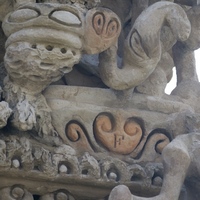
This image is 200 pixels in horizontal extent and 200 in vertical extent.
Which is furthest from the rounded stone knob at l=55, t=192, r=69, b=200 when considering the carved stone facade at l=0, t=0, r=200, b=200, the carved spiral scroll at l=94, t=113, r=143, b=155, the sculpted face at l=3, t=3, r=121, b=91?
the sculpted face at l=3, t=3, r=121, b=91

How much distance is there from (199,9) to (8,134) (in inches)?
36.6

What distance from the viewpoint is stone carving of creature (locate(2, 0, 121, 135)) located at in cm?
339

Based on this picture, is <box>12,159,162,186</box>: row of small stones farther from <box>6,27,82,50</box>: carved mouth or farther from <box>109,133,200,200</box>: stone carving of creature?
<box>6,27,82,50</box>: carved mouth

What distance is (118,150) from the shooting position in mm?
3551

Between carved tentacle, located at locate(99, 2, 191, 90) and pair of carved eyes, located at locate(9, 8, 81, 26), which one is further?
carved tentacle, located at locate(99, 2, 191, 90)

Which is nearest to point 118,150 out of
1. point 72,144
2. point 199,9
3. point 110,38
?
point 72,144

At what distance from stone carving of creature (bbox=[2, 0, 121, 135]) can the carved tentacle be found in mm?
81

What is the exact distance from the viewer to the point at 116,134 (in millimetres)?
3566

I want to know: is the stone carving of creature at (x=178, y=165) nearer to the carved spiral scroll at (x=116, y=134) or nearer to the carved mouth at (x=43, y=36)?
the carved spiral scroll at (x=116, y=134)

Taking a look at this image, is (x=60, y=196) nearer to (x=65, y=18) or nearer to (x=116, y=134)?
(x=116, y=134)

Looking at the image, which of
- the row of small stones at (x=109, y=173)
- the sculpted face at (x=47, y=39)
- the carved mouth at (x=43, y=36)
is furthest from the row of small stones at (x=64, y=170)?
the carved mouth at (x=43, y=36)

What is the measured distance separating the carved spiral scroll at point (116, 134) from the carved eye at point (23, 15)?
0.42 metres

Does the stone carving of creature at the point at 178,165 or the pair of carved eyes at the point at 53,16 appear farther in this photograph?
the pair of carved eyes at the point at 53,16

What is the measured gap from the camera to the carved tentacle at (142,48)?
3.54 m
